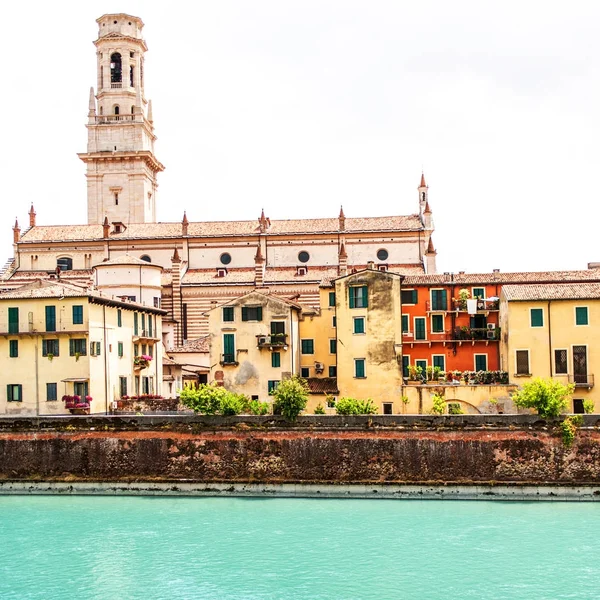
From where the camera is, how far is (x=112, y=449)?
34.0 metres

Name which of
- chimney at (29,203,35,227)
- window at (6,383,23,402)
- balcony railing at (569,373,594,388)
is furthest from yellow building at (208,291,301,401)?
chimney at (29,203,35,227)

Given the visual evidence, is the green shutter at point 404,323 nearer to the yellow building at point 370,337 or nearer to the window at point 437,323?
the window at point 437,323

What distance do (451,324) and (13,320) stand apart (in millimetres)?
18138

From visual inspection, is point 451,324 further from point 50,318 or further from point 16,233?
point 16,233

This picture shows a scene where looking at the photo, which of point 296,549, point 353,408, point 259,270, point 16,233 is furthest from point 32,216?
point 296,549

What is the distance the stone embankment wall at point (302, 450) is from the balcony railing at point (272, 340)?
19.8 feet

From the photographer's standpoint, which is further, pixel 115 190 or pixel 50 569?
pixel 115 190

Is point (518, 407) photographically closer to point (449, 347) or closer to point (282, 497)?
point (449, 347)

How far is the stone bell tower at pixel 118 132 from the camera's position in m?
75.3

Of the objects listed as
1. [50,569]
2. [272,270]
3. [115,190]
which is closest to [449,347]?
[50,569]

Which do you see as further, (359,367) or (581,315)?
(359,367)

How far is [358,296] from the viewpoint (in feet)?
128

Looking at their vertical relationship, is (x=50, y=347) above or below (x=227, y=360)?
above

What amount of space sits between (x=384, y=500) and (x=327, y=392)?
8.24m
